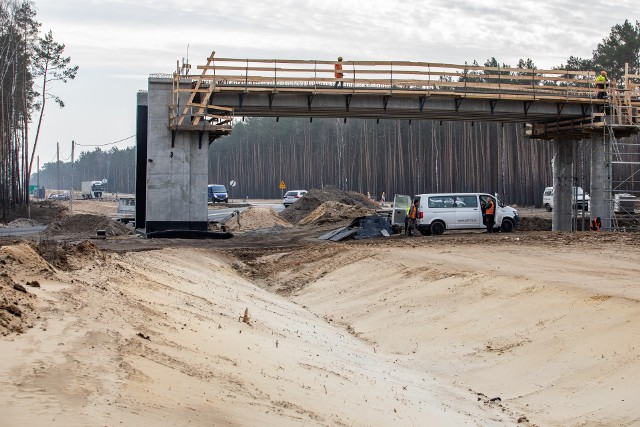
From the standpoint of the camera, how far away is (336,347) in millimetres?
14773

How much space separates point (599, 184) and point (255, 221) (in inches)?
697

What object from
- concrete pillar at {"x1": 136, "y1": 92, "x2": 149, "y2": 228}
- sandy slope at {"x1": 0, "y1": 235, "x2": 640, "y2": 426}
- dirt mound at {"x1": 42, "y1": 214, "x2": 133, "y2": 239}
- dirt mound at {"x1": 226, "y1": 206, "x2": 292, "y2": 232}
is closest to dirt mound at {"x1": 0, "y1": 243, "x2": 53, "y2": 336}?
sandy slope at {"x1": 0, "y1": 235, "x2": 640, "y2": 426}

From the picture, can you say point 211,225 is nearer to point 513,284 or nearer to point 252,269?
point 252,269

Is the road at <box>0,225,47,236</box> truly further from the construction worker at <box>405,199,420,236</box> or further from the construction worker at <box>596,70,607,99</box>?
the construction worker at <box>596,70,607,99</box>

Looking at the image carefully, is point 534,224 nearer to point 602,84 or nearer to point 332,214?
point 602,84

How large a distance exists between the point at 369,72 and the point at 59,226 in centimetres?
1667

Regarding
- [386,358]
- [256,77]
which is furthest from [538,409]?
[256,77]

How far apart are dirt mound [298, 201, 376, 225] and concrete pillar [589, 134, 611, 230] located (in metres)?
13.6

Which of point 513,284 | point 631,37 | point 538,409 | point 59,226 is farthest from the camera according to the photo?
point 631,37

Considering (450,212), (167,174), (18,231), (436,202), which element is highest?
(167,174)

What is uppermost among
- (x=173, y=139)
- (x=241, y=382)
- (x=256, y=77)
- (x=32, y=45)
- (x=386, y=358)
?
(x=32, y=45)

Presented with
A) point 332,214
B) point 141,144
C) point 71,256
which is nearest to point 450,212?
point 332,214

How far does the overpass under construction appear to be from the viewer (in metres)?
→ 35.8

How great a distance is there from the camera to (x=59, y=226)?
42156 millimetres
